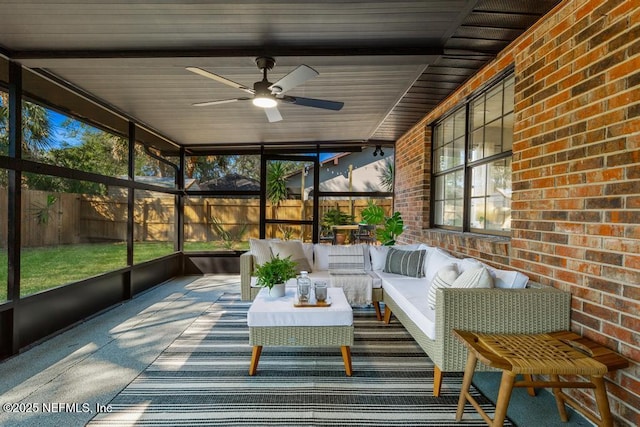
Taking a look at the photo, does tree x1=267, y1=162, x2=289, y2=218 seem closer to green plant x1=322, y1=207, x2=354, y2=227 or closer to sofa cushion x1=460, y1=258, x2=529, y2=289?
green plant x1=322, y1=207, x2=354, y2=227

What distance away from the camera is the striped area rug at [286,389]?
200 centimetres

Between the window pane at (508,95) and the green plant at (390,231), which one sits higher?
the window pane at (508,95)

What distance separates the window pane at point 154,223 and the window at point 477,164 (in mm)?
4724

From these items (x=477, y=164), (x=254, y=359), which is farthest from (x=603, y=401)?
(x=477, y=164)

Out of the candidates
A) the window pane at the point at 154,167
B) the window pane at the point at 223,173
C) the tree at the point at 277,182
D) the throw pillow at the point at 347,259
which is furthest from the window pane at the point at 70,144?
the throw pillow at the point at 347,259

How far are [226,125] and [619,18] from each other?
4535 mm

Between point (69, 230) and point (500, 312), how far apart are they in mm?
5908

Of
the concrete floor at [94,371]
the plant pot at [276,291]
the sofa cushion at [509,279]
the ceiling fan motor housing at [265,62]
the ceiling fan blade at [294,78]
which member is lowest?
the concrete floor at [94,371]

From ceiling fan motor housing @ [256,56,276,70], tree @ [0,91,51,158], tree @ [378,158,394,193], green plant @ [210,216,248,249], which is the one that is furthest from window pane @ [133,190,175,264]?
tree @ [378,158,394,193]

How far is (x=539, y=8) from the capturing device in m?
2.24

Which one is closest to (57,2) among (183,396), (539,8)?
(183,396)

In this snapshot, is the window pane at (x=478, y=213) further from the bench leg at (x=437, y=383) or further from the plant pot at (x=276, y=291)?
the plant pot at (x=276, y=291)

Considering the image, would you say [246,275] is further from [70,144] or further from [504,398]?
[70,144]

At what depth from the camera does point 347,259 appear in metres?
4.53
